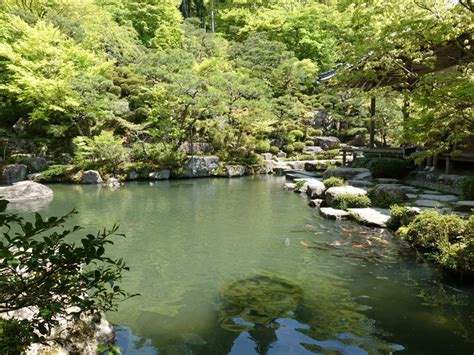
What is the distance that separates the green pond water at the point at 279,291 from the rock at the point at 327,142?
15120 millimetres

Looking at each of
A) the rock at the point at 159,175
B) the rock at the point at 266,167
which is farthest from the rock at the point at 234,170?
the rock at the point at 159,175

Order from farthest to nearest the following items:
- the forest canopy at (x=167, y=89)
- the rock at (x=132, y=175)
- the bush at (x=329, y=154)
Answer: the bush at (x=329, y=154) < the forest canopy at (x=167, y=89) < the rock at (x=132, y=175)

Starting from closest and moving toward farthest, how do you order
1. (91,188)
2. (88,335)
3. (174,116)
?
(88,335) → (91,188) → (174,116)

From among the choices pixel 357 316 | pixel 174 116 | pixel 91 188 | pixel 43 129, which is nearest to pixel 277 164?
pixel 174 116

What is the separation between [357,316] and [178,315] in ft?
7.38

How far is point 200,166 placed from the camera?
19359 mm

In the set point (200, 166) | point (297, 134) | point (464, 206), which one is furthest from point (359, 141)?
point (464, 206)

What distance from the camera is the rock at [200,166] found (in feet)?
62.8

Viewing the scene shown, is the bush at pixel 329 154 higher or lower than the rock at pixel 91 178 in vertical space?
higher

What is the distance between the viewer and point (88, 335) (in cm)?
376

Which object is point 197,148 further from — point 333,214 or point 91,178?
point 333,214

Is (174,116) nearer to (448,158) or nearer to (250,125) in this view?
(250,125)

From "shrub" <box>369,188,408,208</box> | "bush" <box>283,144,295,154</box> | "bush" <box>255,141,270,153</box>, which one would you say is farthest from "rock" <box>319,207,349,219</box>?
"bush" <box>283,144,295,154</box>

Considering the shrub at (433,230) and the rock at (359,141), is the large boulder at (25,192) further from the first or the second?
the rock at (359,141)
